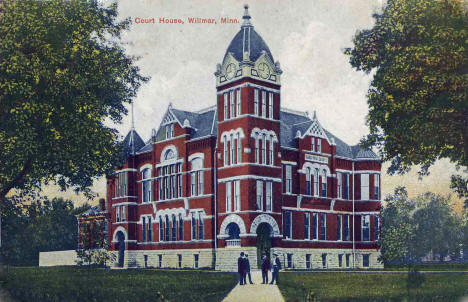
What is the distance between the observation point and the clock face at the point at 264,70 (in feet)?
117

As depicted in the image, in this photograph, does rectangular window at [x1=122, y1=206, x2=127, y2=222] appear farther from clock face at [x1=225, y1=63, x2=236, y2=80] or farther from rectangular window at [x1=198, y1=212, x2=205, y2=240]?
clock face at [x1=225, y1=63, x2=236, y2=80]

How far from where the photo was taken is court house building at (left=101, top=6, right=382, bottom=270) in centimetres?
3625

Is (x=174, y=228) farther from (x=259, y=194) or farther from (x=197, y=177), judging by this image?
(x=259, y=194)

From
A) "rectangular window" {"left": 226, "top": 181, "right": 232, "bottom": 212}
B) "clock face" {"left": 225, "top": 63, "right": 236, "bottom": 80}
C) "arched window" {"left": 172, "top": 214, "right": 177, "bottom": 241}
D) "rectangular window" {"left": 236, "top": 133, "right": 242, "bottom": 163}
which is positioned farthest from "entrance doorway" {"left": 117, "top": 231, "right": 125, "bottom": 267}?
"clock face" {"left": 225, "top": 63, "right": 236, "bottom": 80}

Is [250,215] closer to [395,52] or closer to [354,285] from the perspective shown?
[354,285]

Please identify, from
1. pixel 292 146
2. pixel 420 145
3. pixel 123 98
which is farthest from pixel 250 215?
pixel 420 145

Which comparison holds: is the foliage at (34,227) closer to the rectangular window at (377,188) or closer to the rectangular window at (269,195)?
the rectangular window at (269,195)

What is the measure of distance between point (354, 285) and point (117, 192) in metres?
25.0

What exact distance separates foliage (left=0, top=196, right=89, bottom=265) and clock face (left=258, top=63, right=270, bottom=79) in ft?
42.0

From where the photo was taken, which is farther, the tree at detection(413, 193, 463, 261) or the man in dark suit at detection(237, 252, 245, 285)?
the tree at detection(413, 193, 463, 261)

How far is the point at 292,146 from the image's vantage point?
4147 centimetres

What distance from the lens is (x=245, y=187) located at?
118 feet

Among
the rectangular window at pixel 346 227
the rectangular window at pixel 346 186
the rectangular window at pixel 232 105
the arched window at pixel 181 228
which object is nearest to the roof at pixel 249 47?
the rectangular window at pixel 232 105

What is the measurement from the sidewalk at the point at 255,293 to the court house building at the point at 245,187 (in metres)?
10.2
